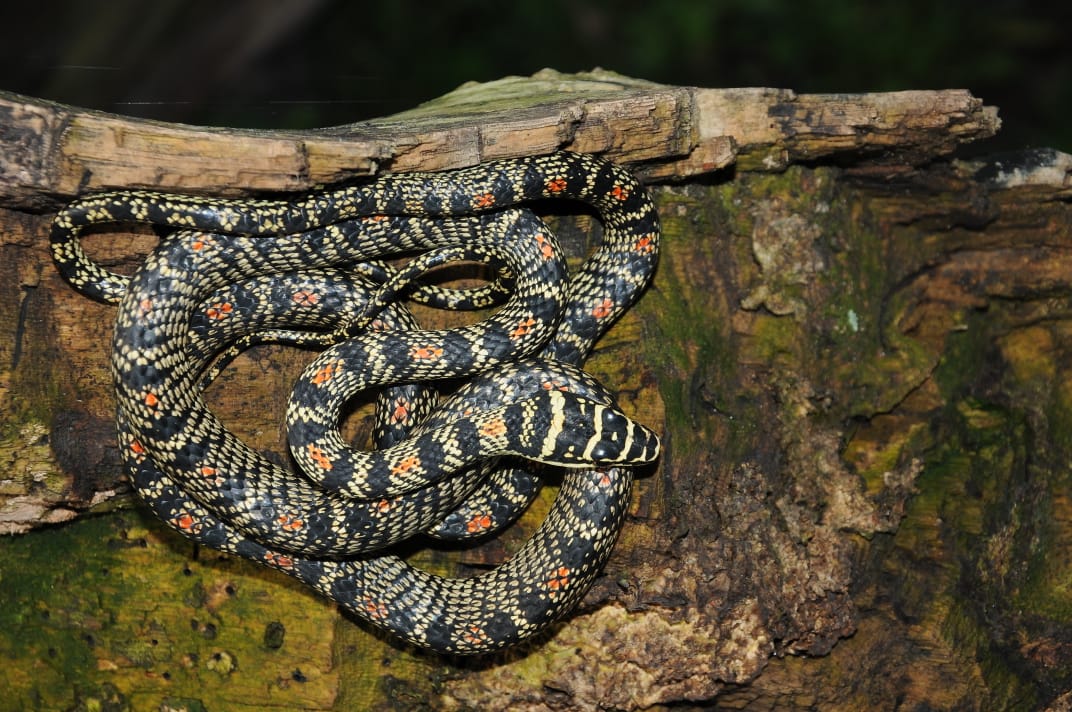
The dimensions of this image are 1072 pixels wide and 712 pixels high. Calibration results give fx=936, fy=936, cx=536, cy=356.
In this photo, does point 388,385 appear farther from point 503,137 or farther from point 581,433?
point 503,137

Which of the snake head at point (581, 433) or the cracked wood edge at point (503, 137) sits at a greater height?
the cracked wood edge at point (503, 137)

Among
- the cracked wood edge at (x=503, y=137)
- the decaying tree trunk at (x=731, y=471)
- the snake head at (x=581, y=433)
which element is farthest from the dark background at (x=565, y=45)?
the snake head at (x=581, y=433)

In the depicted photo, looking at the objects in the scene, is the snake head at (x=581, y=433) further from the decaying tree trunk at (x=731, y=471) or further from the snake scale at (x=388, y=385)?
the decaying tree trunk at (x=731, y=471)

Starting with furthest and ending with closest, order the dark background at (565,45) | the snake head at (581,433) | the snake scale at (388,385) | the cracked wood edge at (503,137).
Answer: the dark background at (565,45) < the snake head at (581,433) < the snake scale at (388,385) < the cracked wood edge at (503,137)

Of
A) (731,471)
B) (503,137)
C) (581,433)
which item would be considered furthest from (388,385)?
(731,471)

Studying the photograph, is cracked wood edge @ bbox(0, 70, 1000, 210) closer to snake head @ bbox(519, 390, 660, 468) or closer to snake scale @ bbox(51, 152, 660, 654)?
snake scale @ bbox(51, 152, 660, 654)

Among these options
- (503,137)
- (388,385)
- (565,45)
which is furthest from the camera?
(565,45)

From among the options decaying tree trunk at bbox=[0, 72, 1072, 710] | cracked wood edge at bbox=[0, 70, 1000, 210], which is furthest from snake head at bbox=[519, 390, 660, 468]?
cracked wood edge at bbox=[0, 70, 1000, 210]
